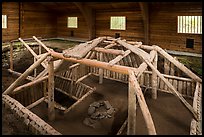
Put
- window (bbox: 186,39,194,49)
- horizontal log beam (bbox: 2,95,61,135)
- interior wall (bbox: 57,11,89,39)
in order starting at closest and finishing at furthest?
1. horizontal log beam (bbox: 2,95,61,135)
2. window (bbox: 186,39,194,49)
3. interior wall (bbox: 57,11,89,39)

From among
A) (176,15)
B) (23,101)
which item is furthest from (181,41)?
(23,101)

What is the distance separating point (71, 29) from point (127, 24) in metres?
6.40

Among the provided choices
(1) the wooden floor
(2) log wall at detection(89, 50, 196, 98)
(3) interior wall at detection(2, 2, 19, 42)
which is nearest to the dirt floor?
(1) the wooden floor

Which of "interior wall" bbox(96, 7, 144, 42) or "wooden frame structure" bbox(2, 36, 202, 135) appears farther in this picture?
"interior wall" bbox(96, 7, 144, 42)

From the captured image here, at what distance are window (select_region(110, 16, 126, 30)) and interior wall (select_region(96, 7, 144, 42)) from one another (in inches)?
9.9

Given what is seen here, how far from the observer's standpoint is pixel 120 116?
829 centimetres

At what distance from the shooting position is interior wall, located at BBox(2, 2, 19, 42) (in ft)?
61.6

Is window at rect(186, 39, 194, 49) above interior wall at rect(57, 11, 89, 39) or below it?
below

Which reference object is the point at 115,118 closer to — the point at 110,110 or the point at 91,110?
the point at 110,110

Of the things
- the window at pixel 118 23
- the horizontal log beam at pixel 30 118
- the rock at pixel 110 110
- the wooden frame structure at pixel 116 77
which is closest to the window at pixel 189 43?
the wooden frame structure at pixel 116 77

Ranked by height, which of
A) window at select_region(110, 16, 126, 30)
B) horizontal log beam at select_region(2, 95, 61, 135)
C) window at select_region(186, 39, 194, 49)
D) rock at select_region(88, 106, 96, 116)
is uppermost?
Result: window at select_region(110, 16, 126, 30)

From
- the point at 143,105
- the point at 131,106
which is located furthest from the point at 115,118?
the point at 143,105

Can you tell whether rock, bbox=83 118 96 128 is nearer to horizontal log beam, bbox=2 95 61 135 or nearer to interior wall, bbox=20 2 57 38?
horizontal log beam, bbox=2 95 61 135

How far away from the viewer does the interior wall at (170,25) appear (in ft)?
43.7
